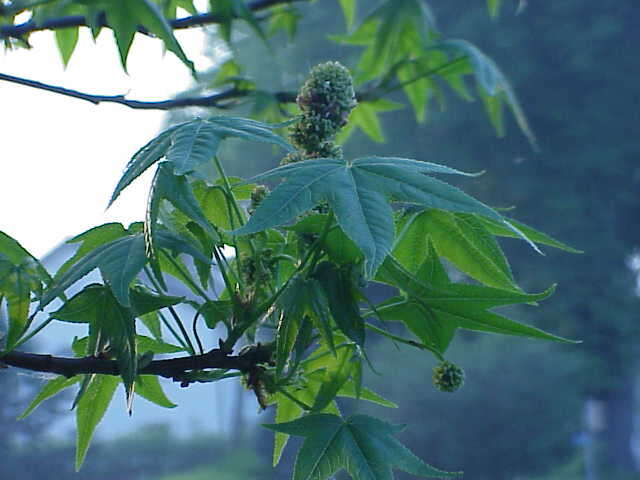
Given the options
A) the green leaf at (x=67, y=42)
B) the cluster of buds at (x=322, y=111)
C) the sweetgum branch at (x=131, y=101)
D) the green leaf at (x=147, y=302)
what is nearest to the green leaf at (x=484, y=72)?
the sweetgum branch at (x=131, y=101)

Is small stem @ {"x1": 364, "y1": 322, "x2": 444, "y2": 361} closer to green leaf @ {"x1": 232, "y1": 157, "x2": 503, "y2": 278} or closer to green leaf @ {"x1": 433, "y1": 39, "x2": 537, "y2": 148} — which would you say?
green leaf @ {"x1": 232, "y1": 157, "x2": 503, "y2": 278}

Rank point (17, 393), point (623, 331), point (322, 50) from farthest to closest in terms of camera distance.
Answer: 1. point (322, 50)
2. point (623, 331)
3. point (17, 393)

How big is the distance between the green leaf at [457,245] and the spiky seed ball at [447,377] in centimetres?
5

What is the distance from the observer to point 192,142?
342 mm

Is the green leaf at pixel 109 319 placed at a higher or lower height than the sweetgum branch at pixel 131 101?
lower

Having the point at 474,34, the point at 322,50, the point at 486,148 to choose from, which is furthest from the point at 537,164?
the point at 322,50

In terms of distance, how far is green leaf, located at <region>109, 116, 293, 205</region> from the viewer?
0.33m

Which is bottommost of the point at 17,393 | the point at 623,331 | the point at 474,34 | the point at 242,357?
the point at 623,331

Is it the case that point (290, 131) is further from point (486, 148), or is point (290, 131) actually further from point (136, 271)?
point (486, 148)

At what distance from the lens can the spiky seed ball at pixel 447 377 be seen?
0.41m

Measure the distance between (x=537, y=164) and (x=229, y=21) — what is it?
270 inches

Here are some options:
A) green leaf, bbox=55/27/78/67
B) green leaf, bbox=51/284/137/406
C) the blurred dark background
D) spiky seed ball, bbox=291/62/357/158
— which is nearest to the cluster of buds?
spiky seed ball, bbox=291/62/357/158

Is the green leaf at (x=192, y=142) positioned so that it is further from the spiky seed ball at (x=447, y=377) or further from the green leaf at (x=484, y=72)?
the green leaf at (x=484, y=72)

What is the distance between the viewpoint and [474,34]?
720cm
